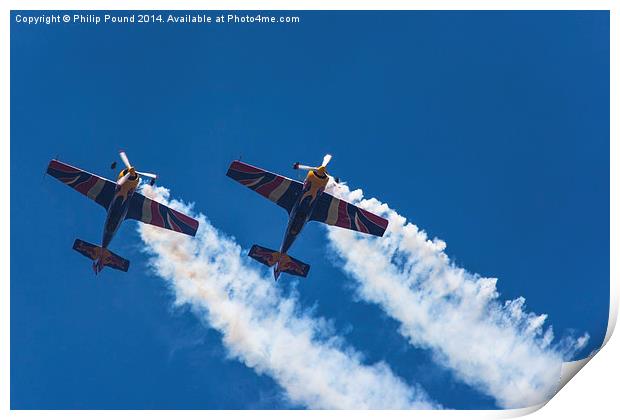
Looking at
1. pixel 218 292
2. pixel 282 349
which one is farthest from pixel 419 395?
pixel 218 292

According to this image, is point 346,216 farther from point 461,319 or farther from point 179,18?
point 179,18

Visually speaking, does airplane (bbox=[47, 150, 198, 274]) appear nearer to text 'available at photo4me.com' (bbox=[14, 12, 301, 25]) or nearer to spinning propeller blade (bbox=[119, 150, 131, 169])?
spinning propeller blade (bbox=[119, 150, 131, 169])

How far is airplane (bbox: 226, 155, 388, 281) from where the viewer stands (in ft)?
107

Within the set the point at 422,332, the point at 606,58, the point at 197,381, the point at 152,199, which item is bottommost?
the point at 197,381

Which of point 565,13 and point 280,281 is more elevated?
point 565,13

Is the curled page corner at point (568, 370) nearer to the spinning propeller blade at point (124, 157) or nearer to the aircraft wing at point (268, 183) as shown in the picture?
the aircraft wing at point (268, 183)

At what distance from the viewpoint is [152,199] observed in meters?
33.7

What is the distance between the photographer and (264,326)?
108 feet

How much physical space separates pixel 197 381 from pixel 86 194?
5.71 meters

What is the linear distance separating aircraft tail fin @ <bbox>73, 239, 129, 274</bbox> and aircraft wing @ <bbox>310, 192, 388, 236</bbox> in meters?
5.16

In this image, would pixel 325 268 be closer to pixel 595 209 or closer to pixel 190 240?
pixel 190 240

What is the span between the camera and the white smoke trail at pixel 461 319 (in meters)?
32.2

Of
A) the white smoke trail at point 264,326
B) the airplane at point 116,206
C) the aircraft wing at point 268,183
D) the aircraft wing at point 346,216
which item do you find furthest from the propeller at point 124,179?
the aircraft wing at point 346,216

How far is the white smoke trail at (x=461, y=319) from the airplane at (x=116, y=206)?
4471 mm
